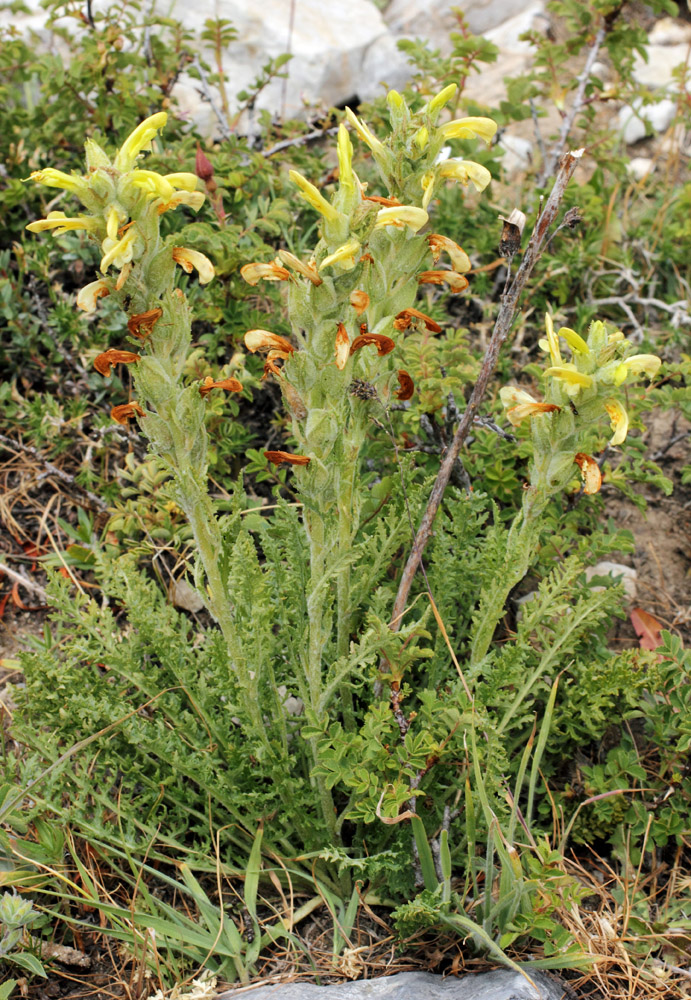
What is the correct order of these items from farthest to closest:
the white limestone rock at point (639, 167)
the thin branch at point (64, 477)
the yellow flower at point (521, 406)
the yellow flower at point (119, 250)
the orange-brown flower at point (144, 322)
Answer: the white limestone rock at point (639, 167)
the thin branch at point (64, 477)
the yellow flower at point (521, 406)
the orange-brown flower at point (144, 322)
the yellow flower at point (119, 250)

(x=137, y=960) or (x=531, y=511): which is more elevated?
(x=531, y=511)

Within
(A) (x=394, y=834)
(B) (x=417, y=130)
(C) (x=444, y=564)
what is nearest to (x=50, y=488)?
(C) (x=444, y=564)

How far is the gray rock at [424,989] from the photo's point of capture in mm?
1664

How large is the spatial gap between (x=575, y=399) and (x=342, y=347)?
0.53 meters

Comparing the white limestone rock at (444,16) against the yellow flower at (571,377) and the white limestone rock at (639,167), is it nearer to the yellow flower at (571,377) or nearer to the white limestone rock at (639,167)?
the white limestone rock at (639,167)

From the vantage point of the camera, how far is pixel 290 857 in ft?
7.04

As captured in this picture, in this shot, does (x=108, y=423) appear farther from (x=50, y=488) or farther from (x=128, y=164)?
(x=128, y=164)

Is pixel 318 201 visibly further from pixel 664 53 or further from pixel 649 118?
pixel 664 53

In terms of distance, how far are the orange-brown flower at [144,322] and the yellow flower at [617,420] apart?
909 mm

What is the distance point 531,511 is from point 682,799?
1067mm

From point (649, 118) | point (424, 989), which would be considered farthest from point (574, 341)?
point (649, 118)

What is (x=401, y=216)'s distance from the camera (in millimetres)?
1399

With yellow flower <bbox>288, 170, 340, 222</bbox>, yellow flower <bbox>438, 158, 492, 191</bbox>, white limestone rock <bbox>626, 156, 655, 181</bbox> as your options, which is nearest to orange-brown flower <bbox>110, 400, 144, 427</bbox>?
yellow flower <bbox>288, 170, 340, 222</bbox>

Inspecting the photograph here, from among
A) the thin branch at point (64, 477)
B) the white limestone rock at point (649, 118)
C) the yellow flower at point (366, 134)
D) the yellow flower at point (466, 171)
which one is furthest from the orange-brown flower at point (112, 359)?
the white limestone rock at point (649, 118)
